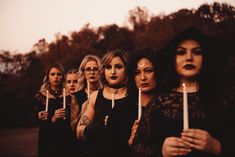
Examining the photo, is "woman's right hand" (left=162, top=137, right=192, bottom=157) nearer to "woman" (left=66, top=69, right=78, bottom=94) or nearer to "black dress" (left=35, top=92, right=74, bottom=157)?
"black dress" (left=35, top=92, right=74, bottom=157)

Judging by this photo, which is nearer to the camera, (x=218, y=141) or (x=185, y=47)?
(x=218, y=141)

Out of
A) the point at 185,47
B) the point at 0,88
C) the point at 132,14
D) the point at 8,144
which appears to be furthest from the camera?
the point at 132,14

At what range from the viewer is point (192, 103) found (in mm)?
2352

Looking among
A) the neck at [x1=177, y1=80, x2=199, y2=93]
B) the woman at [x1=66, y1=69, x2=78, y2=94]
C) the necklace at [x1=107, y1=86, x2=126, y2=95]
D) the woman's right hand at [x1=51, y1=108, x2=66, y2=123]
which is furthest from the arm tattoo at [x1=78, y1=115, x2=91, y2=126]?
the woman at [x1=66, y1=69, x2=78, y2=94]

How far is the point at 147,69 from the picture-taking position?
3354 millimetres

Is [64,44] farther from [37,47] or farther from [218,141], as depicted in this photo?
[218,141]

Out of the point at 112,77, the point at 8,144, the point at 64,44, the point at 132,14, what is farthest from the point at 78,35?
the point at 112,77

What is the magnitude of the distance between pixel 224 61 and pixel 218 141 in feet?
2.80

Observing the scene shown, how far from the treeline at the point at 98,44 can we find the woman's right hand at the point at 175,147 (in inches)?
42.4

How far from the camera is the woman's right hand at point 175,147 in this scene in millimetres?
2072

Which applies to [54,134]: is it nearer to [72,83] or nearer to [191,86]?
[72,83]

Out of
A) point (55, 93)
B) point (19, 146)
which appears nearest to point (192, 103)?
point (55, 93)

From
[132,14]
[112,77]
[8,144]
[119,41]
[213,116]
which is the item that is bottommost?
[8,144]

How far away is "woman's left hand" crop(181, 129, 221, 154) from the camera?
199 centimetres
